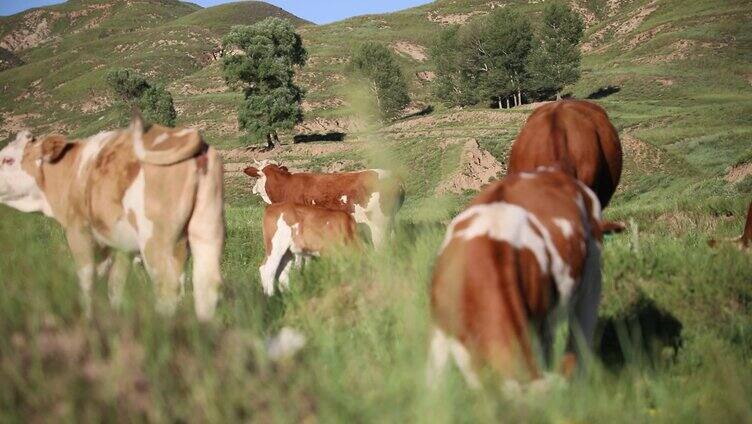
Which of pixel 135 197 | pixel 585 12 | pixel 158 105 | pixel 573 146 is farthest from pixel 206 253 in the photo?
pixel 585 12

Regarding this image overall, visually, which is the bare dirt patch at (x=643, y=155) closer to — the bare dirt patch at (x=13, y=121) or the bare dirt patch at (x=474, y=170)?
the bare dirt patch at (x=474, y=170)

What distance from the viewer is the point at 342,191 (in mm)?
16703

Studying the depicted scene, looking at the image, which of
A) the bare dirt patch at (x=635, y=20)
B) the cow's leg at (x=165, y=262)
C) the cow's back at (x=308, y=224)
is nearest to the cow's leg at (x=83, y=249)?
the cow's leg at (x=165, y=262)

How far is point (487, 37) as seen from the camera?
82.9 metres

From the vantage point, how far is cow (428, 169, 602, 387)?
136 inches

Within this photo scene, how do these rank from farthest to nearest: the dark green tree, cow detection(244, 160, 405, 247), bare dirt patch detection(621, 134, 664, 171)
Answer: the dark green tree < bare dirt patch detection(621, 134, 664, 171) < cow detection(244, 160, 405, 247)

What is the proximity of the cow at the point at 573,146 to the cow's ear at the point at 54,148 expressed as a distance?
471 cm

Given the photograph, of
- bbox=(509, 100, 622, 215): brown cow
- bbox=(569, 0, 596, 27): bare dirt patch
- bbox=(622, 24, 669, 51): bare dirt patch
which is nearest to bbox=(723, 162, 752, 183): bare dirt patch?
bbox=(509, 100, 622, 215): brown cow

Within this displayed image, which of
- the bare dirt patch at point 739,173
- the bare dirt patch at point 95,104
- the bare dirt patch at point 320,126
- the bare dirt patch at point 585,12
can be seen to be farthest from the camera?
the bare dirt patch at point 585,12

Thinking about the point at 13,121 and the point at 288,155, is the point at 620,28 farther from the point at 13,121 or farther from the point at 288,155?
the point at 13,121

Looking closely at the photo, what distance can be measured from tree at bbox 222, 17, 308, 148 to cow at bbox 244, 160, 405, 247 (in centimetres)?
4338

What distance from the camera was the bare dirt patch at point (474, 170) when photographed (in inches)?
1284

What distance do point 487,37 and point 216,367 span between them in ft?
276

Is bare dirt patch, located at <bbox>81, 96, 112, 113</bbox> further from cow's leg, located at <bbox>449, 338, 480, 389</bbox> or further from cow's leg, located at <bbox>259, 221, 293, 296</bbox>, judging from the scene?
cow's leg, located at <bbox>449, 338, 480, 389</bbox>
